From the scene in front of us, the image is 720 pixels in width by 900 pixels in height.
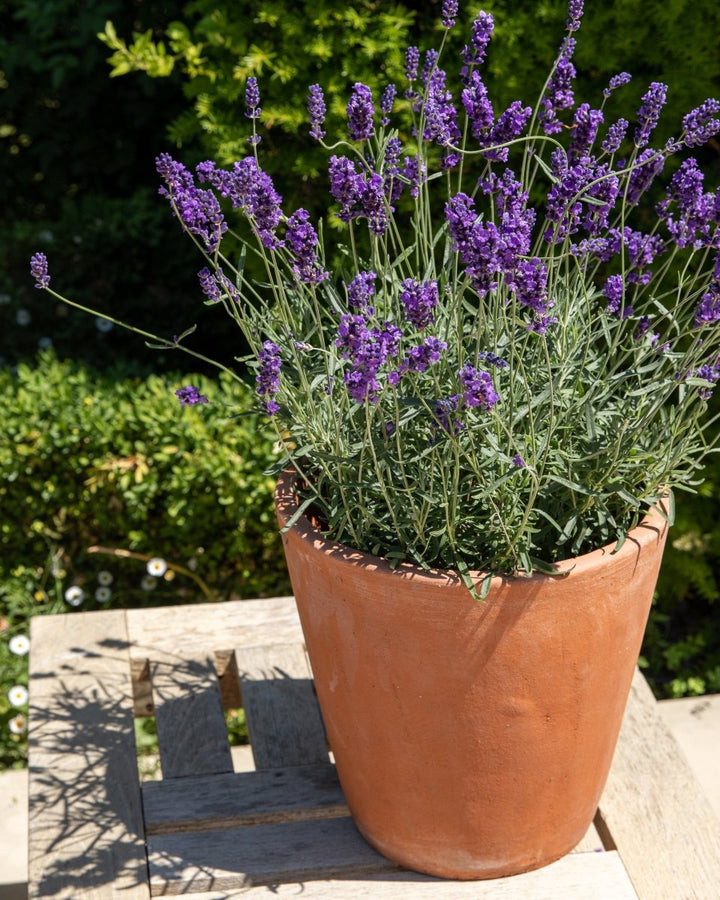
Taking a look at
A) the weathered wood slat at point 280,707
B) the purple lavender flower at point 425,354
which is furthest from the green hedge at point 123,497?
the purple lavender flower at point 425,354

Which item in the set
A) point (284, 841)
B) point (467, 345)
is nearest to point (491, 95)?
point (467, 345)

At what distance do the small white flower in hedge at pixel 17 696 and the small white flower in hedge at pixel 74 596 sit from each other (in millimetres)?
293

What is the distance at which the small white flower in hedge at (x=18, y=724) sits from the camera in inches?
119

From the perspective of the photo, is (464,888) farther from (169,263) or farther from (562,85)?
(169,263)

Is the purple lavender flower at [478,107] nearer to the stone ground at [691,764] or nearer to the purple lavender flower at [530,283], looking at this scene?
the purple lavender flower at [530,283]

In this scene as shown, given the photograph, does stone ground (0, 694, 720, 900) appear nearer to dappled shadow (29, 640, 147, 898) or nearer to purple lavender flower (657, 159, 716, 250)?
dappled shadow (29, 640, 147, 898)

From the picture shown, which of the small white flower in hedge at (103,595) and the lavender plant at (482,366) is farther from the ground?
the lavender plant at (482,366)

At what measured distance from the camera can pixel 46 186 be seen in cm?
442

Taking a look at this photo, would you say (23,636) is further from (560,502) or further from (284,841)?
(560,502)

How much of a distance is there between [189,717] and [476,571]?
36.5 inches

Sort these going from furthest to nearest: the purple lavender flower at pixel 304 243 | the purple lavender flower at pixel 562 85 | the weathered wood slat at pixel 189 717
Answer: the weathered wood slat at pixel 189 717 < the purple lavender flower at pixel 562 85 < the purple lavender flower at pixel 304 243

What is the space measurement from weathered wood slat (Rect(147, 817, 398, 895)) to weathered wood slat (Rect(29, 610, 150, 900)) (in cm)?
5

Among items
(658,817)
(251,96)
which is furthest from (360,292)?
(658,817)

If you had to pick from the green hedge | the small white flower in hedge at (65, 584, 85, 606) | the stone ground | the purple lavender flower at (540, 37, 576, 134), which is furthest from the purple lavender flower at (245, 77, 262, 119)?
the small white flower in hedge at (65, 584, 85, 606)
